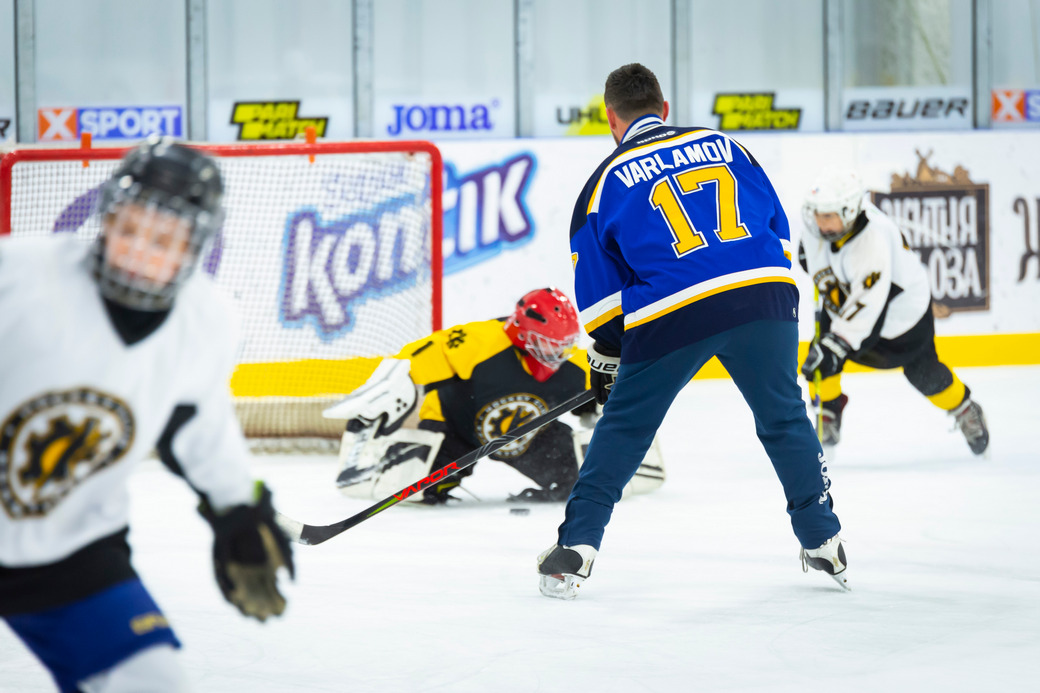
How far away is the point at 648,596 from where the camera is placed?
2.42 meters

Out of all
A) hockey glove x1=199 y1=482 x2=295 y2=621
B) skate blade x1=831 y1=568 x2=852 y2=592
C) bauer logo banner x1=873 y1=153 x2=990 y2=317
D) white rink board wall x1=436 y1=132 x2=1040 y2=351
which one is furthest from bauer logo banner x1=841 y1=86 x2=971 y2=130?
hockey glove x1=199 y1=482 x2=295 y2=621

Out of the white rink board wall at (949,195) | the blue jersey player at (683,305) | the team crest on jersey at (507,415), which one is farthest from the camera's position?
the white rink board wall at (949,195)

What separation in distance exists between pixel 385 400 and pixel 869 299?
6.03 feet

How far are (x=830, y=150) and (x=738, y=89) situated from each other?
1.00m

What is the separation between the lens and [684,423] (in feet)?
17.3

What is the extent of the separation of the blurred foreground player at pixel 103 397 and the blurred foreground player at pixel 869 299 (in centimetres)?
317

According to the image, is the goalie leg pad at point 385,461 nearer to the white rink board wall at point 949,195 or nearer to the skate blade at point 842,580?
the skate blade at point 842,580

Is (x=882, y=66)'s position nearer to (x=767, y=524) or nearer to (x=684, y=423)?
(x=684, y=423)

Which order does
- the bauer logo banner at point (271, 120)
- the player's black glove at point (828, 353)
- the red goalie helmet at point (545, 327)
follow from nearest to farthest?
the red goalie helmet at point (545, 327) → the player's black glove at point (828, 353) → the bauer logo banner at point (271, 120)

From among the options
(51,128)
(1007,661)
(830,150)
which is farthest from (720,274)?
(51,128)

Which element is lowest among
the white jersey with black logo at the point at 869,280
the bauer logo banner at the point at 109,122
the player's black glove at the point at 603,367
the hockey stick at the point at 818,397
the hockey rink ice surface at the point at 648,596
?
the hockey rink ice surface at the point at 648,596

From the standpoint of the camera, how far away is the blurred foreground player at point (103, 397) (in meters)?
1.10

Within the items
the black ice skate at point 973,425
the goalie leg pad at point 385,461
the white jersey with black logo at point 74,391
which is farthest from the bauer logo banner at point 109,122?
the white jersey with black logo at point 74,391

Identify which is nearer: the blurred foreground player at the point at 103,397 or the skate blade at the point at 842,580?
the blurred foreground player at the point at 103,397
